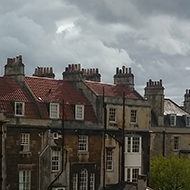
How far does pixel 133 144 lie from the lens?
59.1 metres

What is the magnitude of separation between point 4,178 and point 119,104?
49.4ft

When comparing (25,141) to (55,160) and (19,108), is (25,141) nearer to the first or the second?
(19,108)

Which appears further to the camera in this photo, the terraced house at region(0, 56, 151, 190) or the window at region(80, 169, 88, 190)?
the window at region(80, 169, 88, 190)

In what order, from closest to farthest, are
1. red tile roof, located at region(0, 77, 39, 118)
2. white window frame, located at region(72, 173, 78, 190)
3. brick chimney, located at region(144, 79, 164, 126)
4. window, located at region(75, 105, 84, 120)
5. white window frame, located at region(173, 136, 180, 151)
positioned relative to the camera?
red tile roof, located at region(0, 77, 39, 118), white window frame, located at region(72, 173, 78, 190), window, located at region(75, 105, 84, 120), brick chimney, located at region(144, 79, 164, 126), white window frame, located at region(173, 136, 180, 151)

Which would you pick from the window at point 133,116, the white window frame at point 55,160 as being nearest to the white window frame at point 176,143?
the window at point 133,116

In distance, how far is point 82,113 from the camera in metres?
56.1

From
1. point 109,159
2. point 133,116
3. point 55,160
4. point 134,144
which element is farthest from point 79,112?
point 134,144

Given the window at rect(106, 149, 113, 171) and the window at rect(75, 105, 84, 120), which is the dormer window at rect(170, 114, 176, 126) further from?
the window at rect(75, 105, 84, 120)

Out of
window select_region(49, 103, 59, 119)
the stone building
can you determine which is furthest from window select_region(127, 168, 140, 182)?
window select_region(49, 103, 59, 119)

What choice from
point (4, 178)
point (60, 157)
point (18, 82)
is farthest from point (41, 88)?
point (4, 178)

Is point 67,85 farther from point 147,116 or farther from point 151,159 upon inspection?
point 151,159

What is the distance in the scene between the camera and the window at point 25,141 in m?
50.3

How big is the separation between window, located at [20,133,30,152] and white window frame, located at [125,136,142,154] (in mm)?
11865

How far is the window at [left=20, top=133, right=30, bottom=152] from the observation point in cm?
5035
